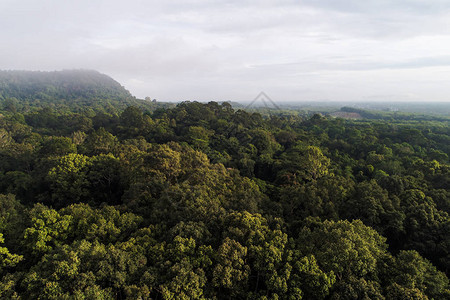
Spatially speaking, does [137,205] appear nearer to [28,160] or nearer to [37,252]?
[37,252]

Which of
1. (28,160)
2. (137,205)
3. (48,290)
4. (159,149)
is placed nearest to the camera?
(48,290)

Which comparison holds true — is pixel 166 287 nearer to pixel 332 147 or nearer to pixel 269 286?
pixel 269 286

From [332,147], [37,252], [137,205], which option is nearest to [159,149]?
[137,205]

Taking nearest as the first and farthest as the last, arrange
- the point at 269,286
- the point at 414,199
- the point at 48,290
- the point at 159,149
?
the point at 48,290 < the point at 269,286 < the point at 414,199 < the point at 159,149

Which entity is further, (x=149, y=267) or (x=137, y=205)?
(x=137, y=205)

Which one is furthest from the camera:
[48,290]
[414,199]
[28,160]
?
[28,160]

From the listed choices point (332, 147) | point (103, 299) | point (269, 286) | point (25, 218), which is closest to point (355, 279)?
point (269, 286)

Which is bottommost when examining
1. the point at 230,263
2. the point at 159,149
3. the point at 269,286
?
the point at 269,286

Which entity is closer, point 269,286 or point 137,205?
point 269,286

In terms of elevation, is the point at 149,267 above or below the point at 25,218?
below
